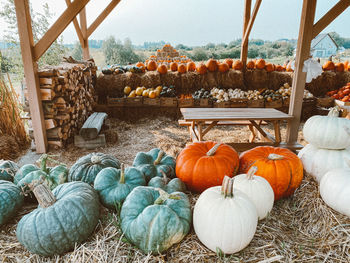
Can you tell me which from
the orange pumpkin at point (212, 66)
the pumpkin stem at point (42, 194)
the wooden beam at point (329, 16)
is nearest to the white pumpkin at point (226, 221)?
the pumpkin stem at point (42, 194)

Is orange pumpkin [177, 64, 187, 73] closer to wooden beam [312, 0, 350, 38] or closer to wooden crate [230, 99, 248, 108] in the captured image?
wooden crate [230, 99, 248, 108]

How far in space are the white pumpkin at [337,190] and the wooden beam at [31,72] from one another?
4.10 m

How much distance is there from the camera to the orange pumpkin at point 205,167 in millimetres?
1594

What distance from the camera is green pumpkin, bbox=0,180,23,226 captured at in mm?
1299

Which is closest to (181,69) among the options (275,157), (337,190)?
(275,157)

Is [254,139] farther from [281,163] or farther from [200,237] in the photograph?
[200,237]

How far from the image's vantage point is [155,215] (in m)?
1.12

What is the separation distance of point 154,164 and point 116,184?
37cm

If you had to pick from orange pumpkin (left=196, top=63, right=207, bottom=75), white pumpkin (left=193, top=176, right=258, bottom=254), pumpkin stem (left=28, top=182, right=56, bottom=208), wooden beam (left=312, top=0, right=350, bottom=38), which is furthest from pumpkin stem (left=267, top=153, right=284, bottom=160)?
orange pumpkin (left=196, top=63, right=207, bottom=75)

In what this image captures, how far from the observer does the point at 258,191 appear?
132 cm

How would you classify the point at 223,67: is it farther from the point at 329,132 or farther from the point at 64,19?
the point at 329,132

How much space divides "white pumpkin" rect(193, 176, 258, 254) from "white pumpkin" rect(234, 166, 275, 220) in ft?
0.51

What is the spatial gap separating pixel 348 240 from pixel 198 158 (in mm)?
912

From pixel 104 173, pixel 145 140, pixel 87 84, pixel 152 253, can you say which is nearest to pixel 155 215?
pixel 152 253
